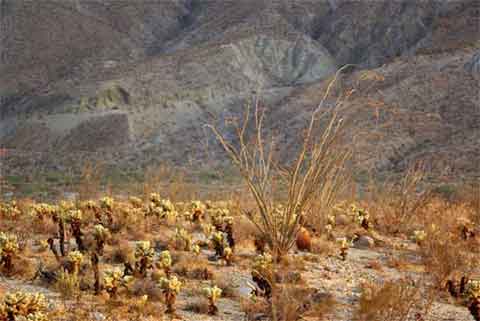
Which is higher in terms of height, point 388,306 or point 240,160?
point 240,160

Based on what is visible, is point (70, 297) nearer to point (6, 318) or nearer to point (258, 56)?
point (6, 318)

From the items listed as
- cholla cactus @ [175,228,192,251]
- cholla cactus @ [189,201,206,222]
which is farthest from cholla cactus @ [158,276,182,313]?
cholla cactus @ [189,201,206,222]

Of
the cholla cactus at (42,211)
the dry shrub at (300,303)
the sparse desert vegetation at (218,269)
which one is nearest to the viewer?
the dry shrub at (300,303)

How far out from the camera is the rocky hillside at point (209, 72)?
105 ft

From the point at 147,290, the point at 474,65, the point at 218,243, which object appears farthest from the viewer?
the point at 474,65

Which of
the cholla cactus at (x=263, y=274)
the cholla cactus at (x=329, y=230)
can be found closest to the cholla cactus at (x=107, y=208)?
the cholla cactus at (x=329, y=230)

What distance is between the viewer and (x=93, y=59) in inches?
2071

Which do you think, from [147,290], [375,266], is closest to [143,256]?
[147,290]

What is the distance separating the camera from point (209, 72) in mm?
45500

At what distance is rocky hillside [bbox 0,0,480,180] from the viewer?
105 feet

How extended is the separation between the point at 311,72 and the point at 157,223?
4126 centimetres

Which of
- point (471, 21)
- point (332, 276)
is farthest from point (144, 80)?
point (332, 276)

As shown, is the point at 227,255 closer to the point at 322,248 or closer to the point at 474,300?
the point at 322,248

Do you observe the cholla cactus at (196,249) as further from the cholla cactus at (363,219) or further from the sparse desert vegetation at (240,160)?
the cholla cactus at (363,219)
